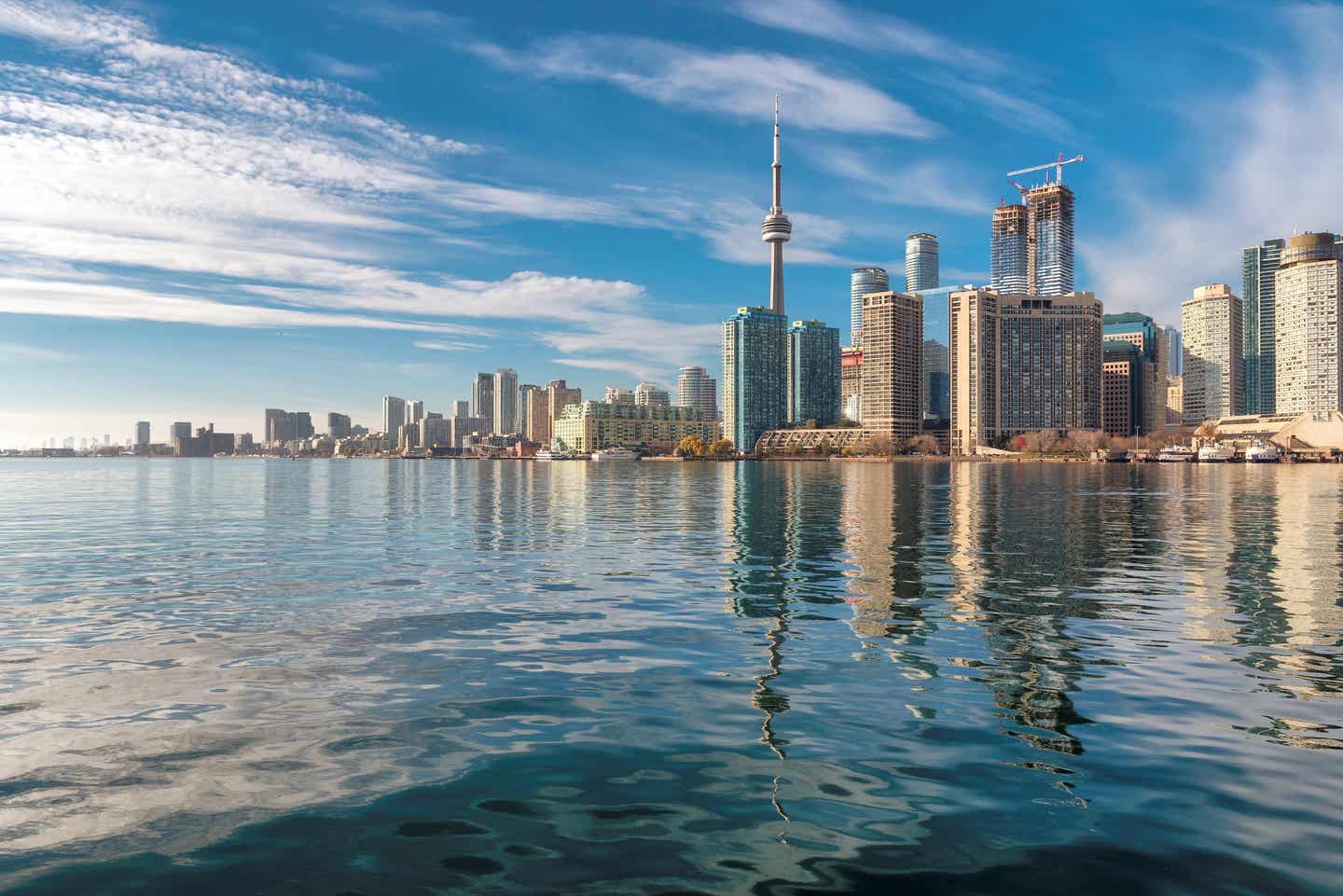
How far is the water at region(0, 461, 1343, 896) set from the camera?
10445 mm

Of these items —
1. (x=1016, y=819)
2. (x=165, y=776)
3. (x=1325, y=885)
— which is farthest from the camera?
(x=165, y=776)

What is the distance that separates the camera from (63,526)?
59938 millimetres

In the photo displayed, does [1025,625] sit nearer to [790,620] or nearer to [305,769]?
[790,620]

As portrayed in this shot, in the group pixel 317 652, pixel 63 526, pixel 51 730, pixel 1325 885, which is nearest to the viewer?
pixel 1325 885

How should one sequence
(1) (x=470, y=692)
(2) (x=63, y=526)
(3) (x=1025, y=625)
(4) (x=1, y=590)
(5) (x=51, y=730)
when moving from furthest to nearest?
1. (2) (x=63, y=526)
2. (4) (x=1, y=590)
3. (3) (x=1025, y=625)
4. (1) (x=470, y=692)
5. (5) (x=51, y=730)

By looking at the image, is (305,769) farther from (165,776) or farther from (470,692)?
(470,692)

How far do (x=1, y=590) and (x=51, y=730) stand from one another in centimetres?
2145

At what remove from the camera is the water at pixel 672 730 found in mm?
10445

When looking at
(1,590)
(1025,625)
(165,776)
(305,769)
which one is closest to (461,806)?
(305,769)

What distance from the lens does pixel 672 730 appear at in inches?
609

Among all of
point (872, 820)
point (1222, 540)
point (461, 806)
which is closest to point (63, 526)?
point (461, 806)

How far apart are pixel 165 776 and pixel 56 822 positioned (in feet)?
5.46

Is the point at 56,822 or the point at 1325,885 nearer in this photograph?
the point at 1325,885

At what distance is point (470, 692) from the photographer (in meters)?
18.1
